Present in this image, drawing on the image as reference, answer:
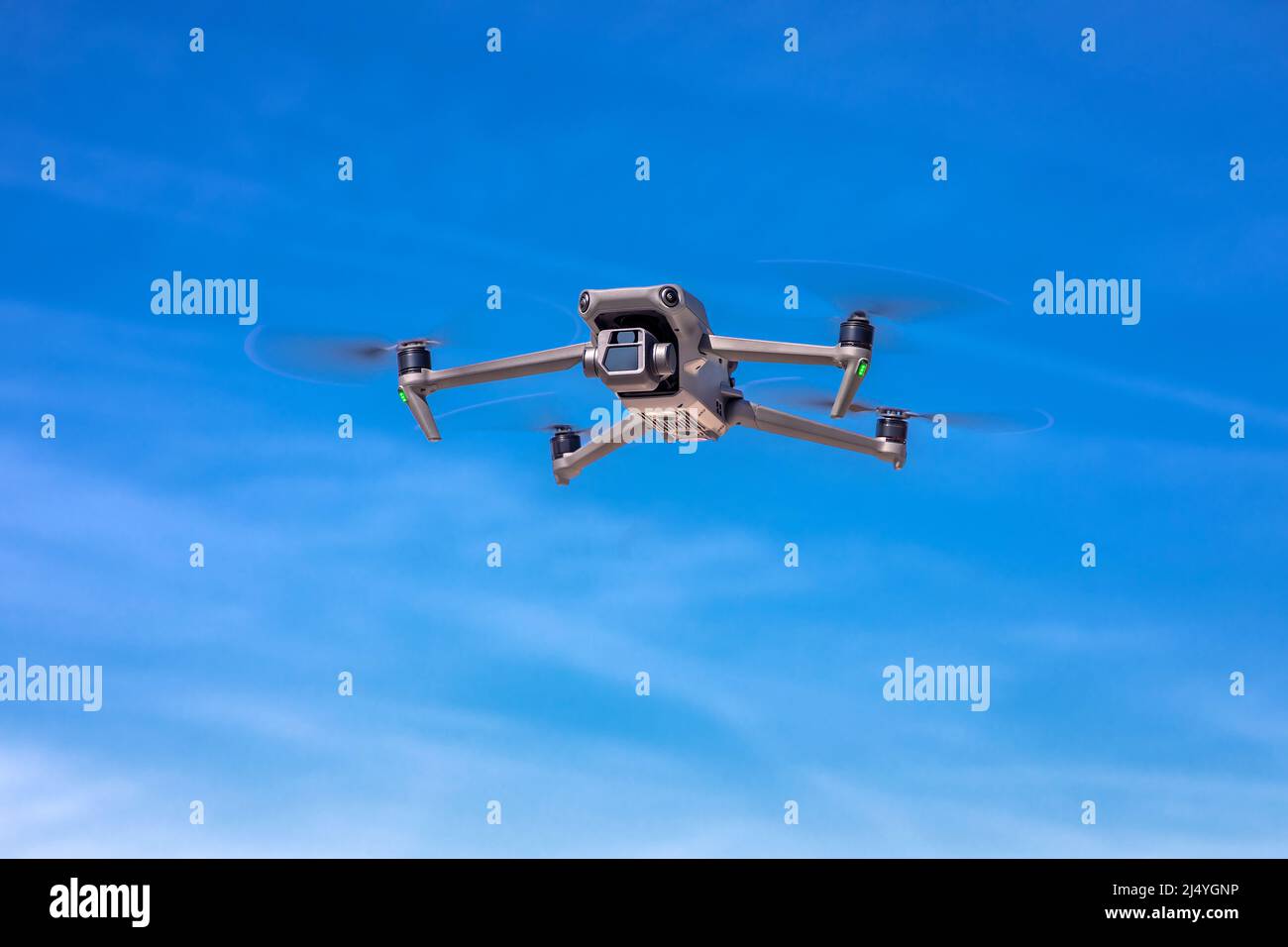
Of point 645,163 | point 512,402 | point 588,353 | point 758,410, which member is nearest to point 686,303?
point 588,353

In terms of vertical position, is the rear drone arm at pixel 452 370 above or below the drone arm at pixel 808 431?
above

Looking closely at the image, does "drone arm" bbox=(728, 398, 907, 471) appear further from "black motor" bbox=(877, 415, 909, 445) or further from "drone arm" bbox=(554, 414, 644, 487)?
"drone arm" bbox=(554, 414, 644, 487)

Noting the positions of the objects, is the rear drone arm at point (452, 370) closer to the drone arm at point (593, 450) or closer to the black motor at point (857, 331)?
the drone arm at point (593, 450)

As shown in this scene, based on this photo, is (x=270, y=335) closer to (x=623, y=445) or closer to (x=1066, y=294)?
(x=623, y=445)

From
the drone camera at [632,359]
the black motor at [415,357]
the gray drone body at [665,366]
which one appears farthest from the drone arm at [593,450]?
the black motor at [415,357]
